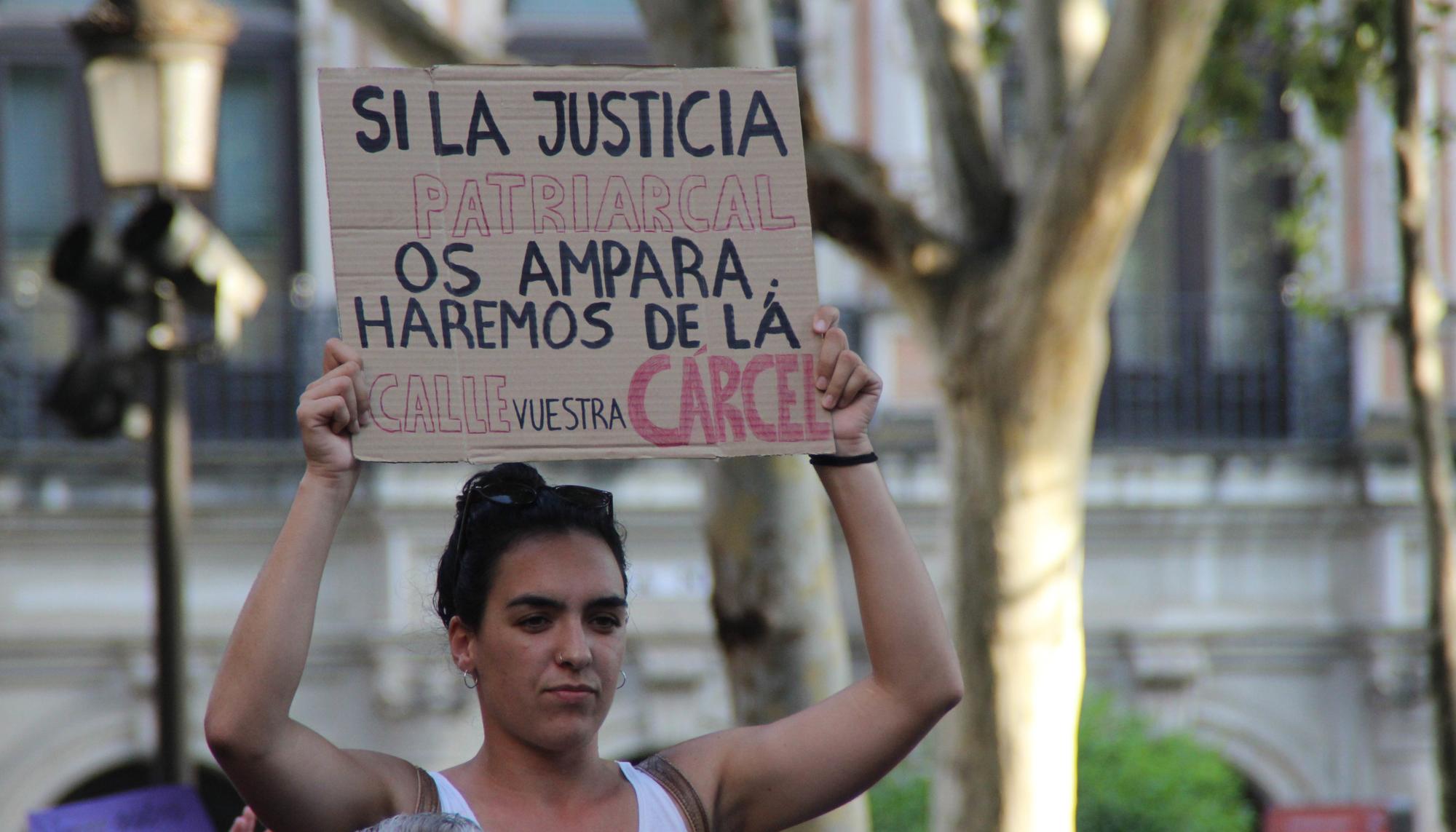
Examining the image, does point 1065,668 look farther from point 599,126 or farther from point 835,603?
point 599,126

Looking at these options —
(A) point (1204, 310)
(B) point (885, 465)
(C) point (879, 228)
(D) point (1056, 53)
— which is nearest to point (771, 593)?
(C) point (879, 228)

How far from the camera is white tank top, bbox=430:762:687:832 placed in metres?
2.62

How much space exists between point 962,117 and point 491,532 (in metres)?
4.30

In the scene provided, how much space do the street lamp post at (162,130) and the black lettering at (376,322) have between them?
3.86m

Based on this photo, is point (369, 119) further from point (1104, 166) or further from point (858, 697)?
point (1104, 166)

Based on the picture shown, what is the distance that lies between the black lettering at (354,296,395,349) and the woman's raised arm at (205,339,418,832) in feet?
0.31

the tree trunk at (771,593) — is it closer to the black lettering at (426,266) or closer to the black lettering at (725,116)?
the black lettering at (725,116)

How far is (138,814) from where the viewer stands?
4.06 meters

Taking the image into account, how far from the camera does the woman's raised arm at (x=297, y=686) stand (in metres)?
2.45

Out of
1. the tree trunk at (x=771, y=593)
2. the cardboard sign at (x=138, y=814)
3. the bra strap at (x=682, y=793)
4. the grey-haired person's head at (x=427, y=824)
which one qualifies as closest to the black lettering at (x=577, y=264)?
the bra strap at (x=682, y=793)

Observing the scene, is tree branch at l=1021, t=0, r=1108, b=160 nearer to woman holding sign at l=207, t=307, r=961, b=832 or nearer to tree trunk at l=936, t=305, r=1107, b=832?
tree trunk at l=936, t=305, r=1107, b=832

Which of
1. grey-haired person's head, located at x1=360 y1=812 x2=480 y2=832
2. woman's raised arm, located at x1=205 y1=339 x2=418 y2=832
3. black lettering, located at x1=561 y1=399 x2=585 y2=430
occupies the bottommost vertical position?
grey-haired person's head, located at x1=360 y1=812 x2=480 y2=832

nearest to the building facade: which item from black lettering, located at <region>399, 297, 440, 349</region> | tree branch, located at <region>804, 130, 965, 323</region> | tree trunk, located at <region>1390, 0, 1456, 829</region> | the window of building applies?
the window of building

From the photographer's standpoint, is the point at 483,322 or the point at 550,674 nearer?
the point at 550,674
